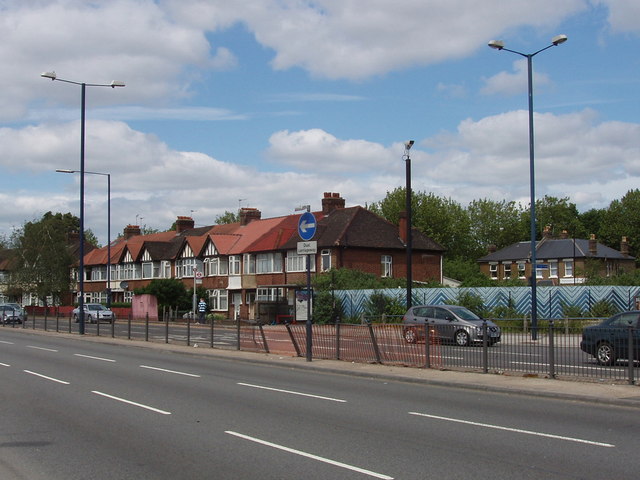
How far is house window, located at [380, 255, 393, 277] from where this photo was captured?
59.3 meters

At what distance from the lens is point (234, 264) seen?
66312 millimetres

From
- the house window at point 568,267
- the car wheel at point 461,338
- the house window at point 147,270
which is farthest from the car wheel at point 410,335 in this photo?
the house window at point 147,270

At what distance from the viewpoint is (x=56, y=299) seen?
263ft

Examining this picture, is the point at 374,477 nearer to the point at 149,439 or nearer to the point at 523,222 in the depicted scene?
the point at 149,439

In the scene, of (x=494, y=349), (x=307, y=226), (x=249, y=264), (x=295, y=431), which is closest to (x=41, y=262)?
(x=249, y=264)

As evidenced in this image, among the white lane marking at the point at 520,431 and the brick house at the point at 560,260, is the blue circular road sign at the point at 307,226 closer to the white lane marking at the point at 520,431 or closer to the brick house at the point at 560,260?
the white lane marking at the point at 520,431

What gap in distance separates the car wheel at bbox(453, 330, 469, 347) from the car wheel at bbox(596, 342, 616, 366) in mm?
2997

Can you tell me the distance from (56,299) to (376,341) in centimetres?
6689

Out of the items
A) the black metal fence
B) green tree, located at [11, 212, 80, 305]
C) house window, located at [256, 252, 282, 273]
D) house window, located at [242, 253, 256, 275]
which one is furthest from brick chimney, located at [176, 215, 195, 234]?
the black metal fence

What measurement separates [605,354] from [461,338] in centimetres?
335

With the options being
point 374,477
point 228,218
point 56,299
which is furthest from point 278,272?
point 228,218

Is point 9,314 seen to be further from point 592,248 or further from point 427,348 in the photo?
point 592,248

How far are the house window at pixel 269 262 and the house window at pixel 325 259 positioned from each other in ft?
14.1

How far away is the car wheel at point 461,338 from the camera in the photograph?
1788 centimetres
